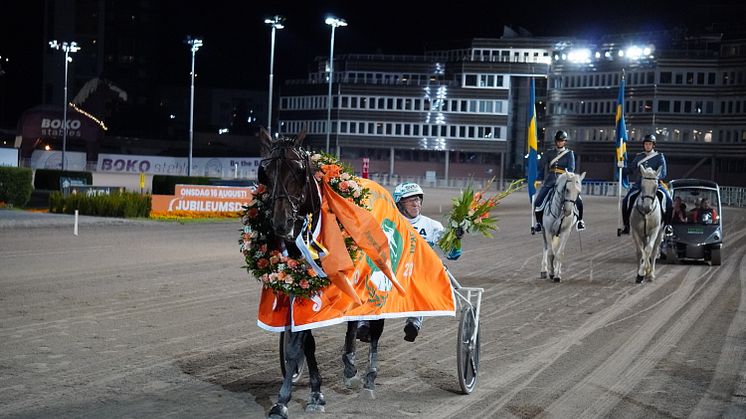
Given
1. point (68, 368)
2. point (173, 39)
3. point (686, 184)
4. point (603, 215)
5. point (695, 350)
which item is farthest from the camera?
point (173, 39)

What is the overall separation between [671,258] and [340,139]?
252ft

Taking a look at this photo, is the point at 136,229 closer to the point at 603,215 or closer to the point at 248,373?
the point at 248,373

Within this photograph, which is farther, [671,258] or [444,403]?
[671,258]

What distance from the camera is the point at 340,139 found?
327ft

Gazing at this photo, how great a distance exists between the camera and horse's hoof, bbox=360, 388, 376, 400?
8312mm

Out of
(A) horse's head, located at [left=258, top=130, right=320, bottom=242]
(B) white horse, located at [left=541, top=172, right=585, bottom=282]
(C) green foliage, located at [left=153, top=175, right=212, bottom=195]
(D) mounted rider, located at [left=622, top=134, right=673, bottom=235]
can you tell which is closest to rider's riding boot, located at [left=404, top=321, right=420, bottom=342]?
(A) horse's head, located at [left=258, top=130, right=320, bottom=242]

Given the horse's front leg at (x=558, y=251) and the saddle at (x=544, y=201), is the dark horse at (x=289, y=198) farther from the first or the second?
the saddle at (x=544, y=201)

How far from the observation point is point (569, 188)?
59.3ft

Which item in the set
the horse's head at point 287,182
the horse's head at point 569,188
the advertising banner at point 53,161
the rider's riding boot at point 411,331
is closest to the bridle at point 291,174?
the horse's head at point 287,182

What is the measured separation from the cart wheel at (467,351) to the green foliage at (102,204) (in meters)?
23.8

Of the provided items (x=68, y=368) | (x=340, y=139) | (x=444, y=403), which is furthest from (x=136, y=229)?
(x=340, y=139)

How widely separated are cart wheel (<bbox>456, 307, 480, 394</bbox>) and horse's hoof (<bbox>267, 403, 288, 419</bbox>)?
1733mm

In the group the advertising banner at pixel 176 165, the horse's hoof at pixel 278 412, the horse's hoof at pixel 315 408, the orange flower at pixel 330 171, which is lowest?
the horse's hoof at pixel 315 408

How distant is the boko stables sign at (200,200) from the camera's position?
3288 centimetres
